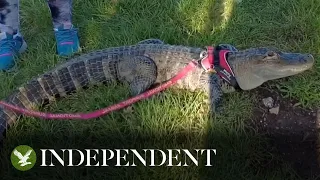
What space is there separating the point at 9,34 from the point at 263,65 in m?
2.01

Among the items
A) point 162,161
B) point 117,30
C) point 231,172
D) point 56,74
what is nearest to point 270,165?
point 231,172

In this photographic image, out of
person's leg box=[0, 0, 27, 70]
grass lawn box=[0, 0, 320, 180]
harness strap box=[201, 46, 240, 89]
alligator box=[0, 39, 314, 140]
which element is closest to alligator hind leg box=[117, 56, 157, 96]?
alligator box=[0, 39, 314, 140]

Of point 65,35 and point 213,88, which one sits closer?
point 213,88

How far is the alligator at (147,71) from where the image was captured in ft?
9.57

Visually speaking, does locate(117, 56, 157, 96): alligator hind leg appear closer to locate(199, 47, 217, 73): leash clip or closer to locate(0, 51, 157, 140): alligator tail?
locate(0, 51, 157, 140): alligator tail

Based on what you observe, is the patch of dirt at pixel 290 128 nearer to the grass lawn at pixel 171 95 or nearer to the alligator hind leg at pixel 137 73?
the grass lawn at pixel 171 95

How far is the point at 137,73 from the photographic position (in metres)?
3.08

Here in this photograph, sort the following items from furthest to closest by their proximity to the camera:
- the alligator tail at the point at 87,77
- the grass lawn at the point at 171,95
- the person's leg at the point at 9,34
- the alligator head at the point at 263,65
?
the person's leg at the point at 9,34 → the alligator tail at the point at 87,77 → the alligator head at the point at 263,65 → the grass lawn at the point at 171,95

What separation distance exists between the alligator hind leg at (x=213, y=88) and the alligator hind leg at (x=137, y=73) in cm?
36

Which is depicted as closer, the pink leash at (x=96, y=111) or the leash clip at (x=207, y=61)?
the pink leash at (x=96, y=111)

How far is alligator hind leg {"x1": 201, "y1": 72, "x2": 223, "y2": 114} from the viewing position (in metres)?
2.94

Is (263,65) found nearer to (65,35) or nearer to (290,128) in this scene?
(290,128)

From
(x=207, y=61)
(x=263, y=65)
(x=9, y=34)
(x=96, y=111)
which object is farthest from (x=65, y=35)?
(x=263, y=65)

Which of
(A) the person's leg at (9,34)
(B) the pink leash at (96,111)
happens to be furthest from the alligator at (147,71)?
(A) the person's leg at (9,34)
